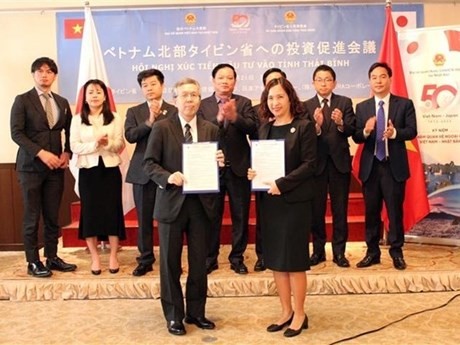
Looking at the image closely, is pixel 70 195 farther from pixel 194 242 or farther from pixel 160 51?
pixel 194 242

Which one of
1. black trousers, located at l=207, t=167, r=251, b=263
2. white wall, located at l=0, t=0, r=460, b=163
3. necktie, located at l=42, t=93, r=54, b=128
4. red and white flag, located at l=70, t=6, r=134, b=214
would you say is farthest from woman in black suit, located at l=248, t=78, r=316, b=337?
white wall, located at l=0, t=0, r=460, b=163

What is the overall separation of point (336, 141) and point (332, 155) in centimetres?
10

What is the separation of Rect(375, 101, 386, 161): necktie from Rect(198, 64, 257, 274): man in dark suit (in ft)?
2.96

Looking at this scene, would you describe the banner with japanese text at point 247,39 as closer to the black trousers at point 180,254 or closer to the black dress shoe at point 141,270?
the black dress shoe at point 141,270

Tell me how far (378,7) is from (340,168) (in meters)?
2.27

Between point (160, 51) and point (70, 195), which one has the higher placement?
point (160, 51)

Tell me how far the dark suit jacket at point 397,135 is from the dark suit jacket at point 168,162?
54.4 inches

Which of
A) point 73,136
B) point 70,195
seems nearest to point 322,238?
point 73,136

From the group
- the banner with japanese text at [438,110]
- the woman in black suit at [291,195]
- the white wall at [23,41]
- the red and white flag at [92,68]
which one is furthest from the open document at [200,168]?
the white wall at [23,41]

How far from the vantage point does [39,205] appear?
3.56 meters

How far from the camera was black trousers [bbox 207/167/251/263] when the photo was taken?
339cm

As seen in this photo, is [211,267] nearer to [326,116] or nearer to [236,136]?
[236,136]

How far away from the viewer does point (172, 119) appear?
272 cm

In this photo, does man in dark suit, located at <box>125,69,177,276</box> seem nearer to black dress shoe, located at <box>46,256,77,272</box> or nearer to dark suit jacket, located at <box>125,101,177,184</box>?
dark suit jacket, located at <box>125,101,177,184</box>
